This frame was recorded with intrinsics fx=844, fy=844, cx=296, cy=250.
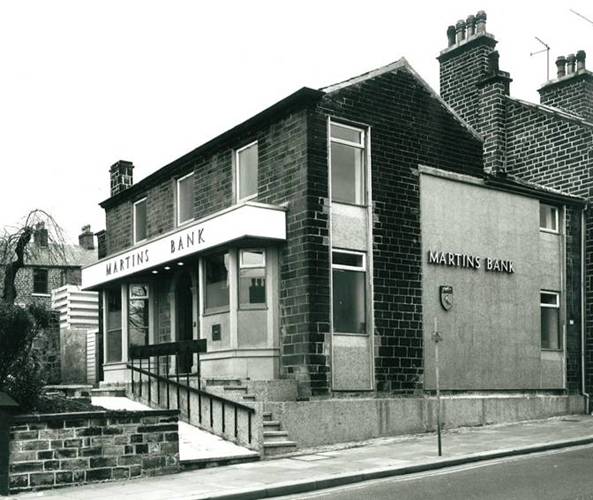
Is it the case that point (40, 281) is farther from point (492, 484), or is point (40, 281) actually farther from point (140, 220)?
point (492, 484)

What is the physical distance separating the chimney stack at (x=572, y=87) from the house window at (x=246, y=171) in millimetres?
11515

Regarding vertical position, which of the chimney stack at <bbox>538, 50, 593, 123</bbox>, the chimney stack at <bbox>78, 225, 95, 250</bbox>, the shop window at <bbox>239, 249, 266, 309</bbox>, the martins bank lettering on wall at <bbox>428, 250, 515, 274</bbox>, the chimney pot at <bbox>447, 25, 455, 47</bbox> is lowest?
the shop window at <bbox>239, 249, 266, 309</bbox>

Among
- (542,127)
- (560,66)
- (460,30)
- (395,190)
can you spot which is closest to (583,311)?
(542,127)

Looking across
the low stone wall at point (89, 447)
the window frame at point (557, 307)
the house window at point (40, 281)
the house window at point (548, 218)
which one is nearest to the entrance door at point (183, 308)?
the low stone wall at point (89, 447)

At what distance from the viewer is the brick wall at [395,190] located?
1752cm

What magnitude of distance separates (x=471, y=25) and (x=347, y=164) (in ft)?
30.7

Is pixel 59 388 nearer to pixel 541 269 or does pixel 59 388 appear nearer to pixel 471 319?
pixel 471 319

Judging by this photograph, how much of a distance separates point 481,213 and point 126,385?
29.8 feet

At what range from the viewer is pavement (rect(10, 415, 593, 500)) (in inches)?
436

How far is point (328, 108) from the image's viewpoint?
1734cm

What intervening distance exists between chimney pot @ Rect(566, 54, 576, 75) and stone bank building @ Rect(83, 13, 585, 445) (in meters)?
5.72

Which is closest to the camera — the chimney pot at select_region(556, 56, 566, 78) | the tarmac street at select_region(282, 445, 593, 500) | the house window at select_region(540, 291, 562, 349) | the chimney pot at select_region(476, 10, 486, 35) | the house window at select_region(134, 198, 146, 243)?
the tarmac street at select_region(282, 445, 593, 500)

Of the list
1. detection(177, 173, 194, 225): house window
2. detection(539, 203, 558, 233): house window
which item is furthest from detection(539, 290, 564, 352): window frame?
detection(177, 173, 194, 225): house window

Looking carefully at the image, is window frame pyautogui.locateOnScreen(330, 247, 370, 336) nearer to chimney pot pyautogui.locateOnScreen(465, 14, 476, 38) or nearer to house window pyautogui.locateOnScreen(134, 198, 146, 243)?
house window pyautogui.locateOnScreen(134, 198, 146, 243)
